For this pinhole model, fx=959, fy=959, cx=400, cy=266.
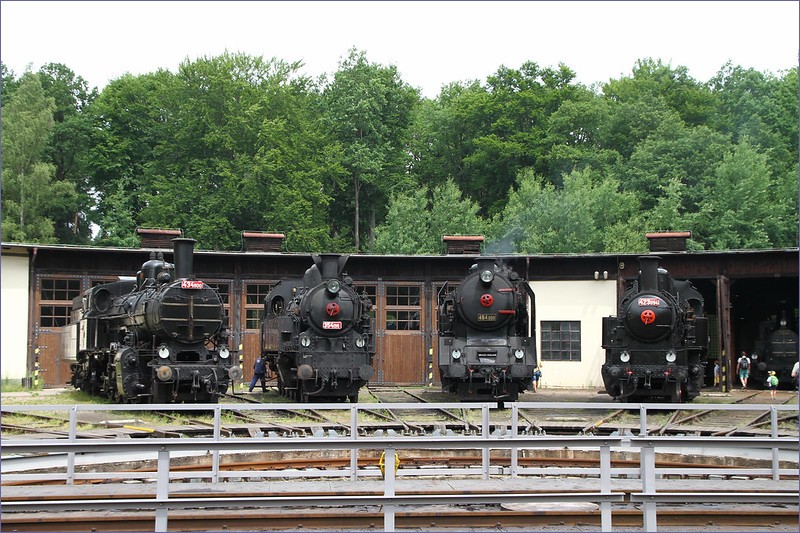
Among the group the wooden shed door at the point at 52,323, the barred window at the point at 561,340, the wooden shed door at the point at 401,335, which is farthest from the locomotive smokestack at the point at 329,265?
the wooden shed door at the point at 52,323

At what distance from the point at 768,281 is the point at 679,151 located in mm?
18624

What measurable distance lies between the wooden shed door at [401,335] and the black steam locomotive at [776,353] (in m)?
11.8

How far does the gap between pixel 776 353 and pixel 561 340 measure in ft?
27.0

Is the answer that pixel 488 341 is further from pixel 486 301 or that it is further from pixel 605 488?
pixel 605 488

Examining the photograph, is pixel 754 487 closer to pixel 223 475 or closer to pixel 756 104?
pixel 223 475

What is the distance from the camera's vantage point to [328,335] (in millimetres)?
22672

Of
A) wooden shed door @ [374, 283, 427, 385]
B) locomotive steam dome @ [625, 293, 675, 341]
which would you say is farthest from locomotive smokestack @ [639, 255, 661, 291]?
wooden shed door @ [374, 283, 427, 385]

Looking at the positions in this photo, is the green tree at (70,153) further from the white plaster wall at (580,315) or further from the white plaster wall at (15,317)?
the white plaster wall at (580,315)

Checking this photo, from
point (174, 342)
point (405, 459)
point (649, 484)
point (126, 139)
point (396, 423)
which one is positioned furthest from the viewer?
point (126, 139)

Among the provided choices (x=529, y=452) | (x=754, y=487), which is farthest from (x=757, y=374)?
(x=754, y=487)

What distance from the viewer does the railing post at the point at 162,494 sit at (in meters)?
8.47

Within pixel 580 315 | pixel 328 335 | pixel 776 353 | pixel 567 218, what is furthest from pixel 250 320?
pixel 567 218

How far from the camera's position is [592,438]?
935 cm

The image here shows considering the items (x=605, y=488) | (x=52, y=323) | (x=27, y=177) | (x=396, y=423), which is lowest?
(x=396, y=423)
